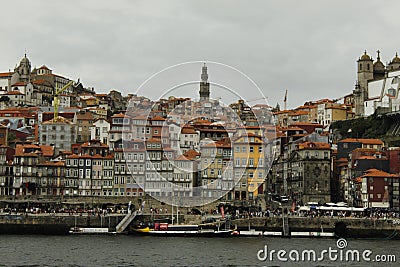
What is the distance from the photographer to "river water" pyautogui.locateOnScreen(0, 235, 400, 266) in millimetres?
45656

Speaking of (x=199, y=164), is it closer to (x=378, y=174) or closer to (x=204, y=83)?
(x=378, y=174)

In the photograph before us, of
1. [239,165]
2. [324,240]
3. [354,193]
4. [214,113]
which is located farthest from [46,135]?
[324,240]

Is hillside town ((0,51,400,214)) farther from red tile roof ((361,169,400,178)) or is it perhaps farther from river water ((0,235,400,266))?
river water ((0,235,400,266))

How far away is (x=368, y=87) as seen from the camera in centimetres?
11481

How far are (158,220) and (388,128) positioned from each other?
143 feet

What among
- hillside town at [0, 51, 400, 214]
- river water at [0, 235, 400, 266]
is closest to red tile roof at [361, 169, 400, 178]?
hillside town at [0, 51, 400, 214]

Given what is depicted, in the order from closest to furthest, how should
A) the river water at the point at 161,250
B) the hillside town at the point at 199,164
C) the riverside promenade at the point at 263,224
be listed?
the river water at the point at 161,250
the riverside promenade at the point at 263,224
the hillside town at the point at 199,164

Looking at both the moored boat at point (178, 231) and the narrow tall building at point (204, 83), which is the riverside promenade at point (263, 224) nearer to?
the moored boat at point (178, 231)

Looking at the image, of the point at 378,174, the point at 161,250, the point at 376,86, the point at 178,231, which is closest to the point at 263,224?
the point at 178,231

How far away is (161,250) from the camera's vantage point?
52281 millimetres

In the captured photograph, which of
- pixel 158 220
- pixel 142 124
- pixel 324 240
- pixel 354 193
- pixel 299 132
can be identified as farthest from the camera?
pixel 299 132

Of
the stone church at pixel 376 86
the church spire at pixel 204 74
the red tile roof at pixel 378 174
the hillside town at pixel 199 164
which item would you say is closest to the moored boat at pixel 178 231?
the hillside town at pixel 199 164

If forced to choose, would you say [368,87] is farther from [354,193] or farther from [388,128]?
[354,193]

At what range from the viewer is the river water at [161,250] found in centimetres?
4566
